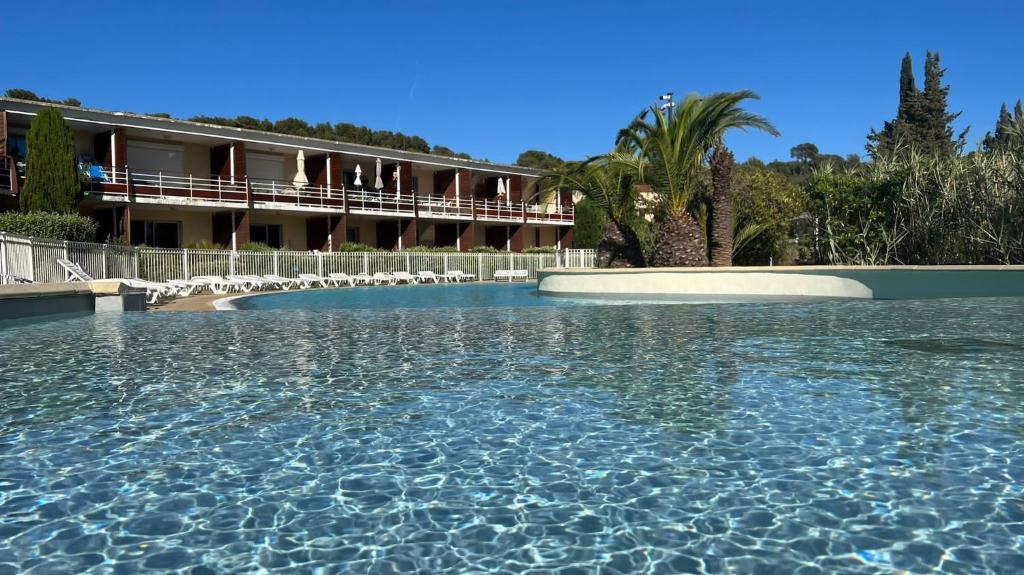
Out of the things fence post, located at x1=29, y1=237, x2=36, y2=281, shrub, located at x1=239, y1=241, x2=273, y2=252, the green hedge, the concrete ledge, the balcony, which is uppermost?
the balcony

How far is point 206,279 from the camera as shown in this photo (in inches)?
829

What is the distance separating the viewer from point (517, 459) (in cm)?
420

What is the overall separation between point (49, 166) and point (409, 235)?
624 inches

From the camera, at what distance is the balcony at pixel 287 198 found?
88.3 feet

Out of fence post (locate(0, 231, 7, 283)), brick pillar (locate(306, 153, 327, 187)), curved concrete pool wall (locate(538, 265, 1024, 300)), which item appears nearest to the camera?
fence post (locate(0, 231, 7, 283))

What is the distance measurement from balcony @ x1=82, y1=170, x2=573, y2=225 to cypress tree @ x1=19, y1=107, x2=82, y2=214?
2425 mm

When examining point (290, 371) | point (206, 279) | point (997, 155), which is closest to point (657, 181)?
point (997, 155)

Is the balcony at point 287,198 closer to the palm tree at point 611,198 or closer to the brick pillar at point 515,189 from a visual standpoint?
the brick pillar at point 515,189

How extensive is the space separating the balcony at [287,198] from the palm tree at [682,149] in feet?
14.6

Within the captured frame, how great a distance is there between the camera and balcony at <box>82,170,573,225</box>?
1060 inches

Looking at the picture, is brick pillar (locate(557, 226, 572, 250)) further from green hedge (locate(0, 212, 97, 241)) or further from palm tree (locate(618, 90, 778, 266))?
green hedge (locate(0, 212, 97, 241))

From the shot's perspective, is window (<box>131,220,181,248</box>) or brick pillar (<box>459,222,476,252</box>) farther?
brick pillar (<box>459,222,476,252</box>)

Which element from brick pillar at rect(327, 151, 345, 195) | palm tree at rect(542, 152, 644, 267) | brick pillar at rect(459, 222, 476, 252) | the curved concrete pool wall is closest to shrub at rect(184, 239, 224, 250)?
brick pillar at rect(327, 151, 345, 195)

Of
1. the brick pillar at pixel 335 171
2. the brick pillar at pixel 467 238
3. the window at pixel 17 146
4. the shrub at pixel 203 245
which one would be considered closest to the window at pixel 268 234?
the brick pillar at pixel 335 171
